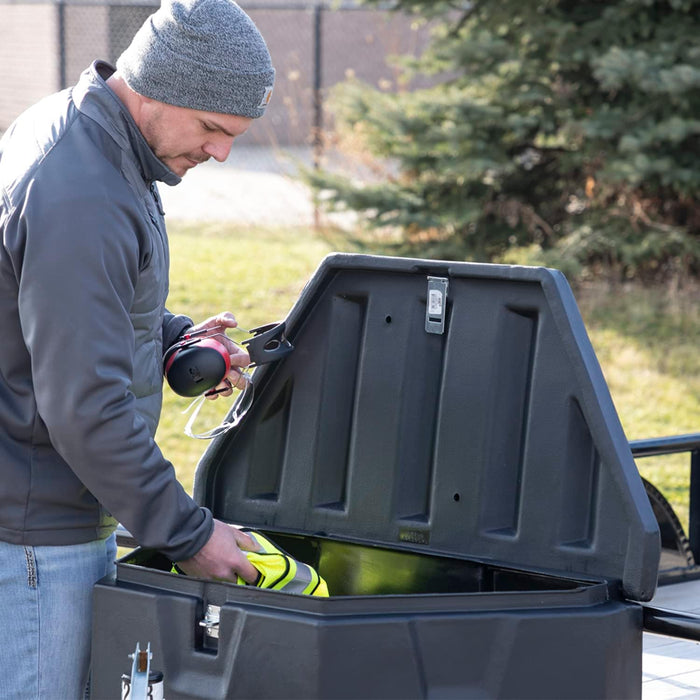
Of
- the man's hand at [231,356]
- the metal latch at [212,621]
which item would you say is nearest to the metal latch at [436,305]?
the man's hand at [231,356]

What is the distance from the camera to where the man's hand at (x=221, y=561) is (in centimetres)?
214

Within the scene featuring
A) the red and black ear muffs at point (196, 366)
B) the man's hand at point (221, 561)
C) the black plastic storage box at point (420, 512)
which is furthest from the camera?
the red and black ear muffs at point (196, 366)

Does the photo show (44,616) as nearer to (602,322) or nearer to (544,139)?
(602,322)

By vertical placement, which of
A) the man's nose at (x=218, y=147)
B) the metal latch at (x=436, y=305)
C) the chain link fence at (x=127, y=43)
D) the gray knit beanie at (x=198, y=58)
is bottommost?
the metal latch at (x=436, y=305)

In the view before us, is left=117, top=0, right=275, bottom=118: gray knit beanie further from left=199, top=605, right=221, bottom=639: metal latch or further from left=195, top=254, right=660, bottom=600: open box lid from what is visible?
left=199, top=605, right=221, bottom=639: metal latch

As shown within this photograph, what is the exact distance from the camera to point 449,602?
204 centimetres

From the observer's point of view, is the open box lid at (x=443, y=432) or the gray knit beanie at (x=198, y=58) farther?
the open box lid at (x=443, y=432)

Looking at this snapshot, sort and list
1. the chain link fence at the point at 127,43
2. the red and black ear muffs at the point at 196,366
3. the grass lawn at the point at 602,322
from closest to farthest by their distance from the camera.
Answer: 1. the red and black ear muffs at the point at 196,366
2. the grass lawn at the point at 602,322
3. the chain link fence at the point at 127,43

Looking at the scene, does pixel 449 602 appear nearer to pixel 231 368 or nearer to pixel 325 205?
pixel 231 368

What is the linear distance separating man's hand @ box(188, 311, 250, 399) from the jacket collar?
0.46m

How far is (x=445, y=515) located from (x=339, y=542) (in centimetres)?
25

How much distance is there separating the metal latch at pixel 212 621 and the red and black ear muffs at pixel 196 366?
51 centimetres

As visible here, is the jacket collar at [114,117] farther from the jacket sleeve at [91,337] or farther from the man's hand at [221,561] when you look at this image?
the man's hand at [221,561]

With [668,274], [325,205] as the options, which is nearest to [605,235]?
[668,274]
